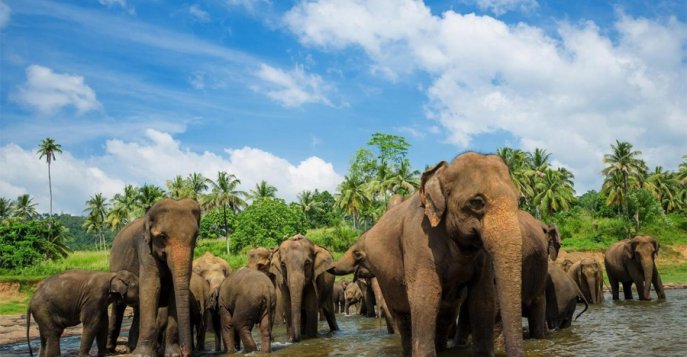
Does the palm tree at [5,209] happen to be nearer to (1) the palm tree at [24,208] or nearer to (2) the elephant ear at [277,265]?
(1) the palm tree at [24,208]

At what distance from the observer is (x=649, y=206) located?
61.7 m

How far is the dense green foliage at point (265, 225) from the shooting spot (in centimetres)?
6372

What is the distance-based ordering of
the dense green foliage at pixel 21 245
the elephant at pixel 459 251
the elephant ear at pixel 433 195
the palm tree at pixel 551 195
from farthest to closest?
the palm tree at pixel 551 195 < the dense green foliage at pixel 21 245 < the elephant ear at pixel 433 195 < the elephant at pixel 459 251

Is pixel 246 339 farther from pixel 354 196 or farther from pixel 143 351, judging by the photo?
pixel 354 196

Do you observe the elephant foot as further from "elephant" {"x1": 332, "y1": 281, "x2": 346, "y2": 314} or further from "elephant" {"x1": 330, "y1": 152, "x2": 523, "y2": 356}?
"elephant" {"x1": 332, "y1": 281, "x2": 346, "y2": 314}

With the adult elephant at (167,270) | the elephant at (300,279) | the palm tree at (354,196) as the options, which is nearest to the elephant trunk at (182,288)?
the adult elephant at (167,270)

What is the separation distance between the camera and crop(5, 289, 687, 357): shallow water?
908 cm

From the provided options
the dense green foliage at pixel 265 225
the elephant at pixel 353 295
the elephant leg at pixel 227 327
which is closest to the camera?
the elephant leg at pixel 227 327

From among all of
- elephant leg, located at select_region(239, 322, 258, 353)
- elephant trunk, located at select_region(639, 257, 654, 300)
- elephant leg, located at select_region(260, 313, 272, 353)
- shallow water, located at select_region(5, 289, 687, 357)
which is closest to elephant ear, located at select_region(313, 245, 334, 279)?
shallow water, located at select_region(5, 289, 687, 357)

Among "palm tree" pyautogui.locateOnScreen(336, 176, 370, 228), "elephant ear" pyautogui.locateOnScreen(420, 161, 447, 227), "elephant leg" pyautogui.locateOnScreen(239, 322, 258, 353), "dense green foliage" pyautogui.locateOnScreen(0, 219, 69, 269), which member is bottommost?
"elephant leg" pyautogui.locateOnScreen(239, 322, 258, 353)

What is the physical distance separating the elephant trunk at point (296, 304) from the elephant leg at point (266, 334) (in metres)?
1.35

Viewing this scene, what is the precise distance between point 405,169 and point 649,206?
2447cm

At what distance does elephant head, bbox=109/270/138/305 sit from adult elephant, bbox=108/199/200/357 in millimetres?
824

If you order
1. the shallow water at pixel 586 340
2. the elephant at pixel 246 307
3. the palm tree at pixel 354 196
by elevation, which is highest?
the palm tree at pixel 354 196
